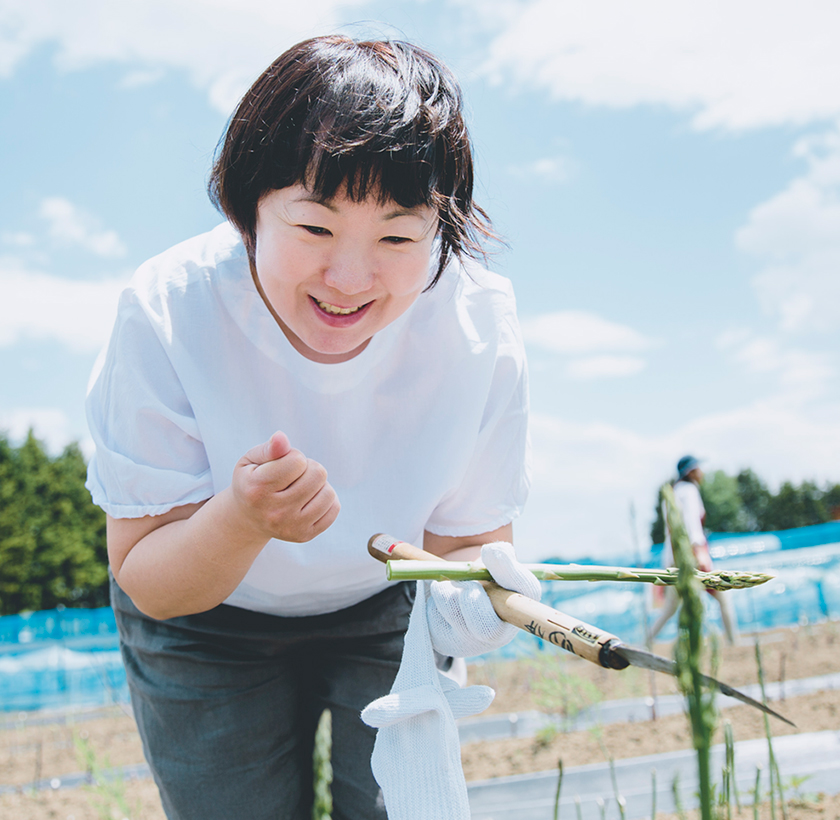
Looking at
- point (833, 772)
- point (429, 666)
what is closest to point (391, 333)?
point (429, 666)

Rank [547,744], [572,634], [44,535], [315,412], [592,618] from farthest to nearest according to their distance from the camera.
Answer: [44,535] < [592,618] < [547,744] < [315,412] < [572,634]

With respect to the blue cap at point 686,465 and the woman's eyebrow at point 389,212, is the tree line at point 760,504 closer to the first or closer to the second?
the blue cap at point 686,465

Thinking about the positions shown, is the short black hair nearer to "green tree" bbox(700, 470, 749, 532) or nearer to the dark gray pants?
the dark gray pants

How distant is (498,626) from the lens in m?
1.04

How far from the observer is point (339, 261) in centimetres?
131

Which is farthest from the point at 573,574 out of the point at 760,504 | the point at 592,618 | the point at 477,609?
the point at 760,504

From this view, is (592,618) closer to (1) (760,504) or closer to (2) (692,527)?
(2) (692,527)

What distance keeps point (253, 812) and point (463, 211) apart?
131cm

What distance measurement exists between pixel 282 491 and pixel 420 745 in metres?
0.41

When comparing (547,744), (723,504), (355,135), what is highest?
(723,504)

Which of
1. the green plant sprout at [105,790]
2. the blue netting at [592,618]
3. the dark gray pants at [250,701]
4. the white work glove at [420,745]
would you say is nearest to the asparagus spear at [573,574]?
the white work glove at [420,745]

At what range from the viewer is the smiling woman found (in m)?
1.35

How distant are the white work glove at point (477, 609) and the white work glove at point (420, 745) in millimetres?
48

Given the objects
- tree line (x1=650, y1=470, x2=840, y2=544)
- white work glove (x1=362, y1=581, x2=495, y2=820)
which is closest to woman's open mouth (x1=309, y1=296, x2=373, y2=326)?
white work glove (x1=362, y1=581, x2=495, y2=820)
